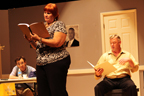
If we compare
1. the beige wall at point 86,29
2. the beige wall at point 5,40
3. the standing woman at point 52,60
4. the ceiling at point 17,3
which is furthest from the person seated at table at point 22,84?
the standing woman at point 52,60

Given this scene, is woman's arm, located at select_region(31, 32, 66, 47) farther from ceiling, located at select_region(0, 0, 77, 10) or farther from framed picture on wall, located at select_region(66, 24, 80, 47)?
ceiling, located at select_region(0, 0, 77, 10)

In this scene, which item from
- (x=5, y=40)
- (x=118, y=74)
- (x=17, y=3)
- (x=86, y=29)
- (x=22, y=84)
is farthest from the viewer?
(x=5, y=40)

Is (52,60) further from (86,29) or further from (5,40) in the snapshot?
(5,40)

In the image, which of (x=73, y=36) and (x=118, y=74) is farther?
(x=73, y=36)

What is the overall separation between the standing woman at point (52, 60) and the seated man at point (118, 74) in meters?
1.31

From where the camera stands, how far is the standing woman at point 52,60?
2.04 metres

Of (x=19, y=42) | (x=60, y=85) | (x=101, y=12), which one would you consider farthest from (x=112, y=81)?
(x=19, y=42)

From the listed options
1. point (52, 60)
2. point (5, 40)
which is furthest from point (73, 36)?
point (52, 60)

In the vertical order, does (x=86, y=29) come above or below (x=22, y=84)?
above

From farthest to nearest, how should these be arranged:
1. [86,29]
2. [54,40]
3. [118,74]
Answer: [86,29]
[118,74]
[54,40]

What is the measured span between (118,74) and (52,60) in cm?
169

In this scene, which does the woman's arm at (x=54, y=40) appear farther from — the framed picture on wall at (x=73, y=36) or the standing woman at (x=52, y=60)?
the framed picture on wall at (x=73, y=36)

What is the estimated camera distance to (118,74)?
3.44 m

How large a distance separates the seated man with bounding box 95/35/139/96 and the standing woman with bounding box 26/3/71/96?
131 centimetres
